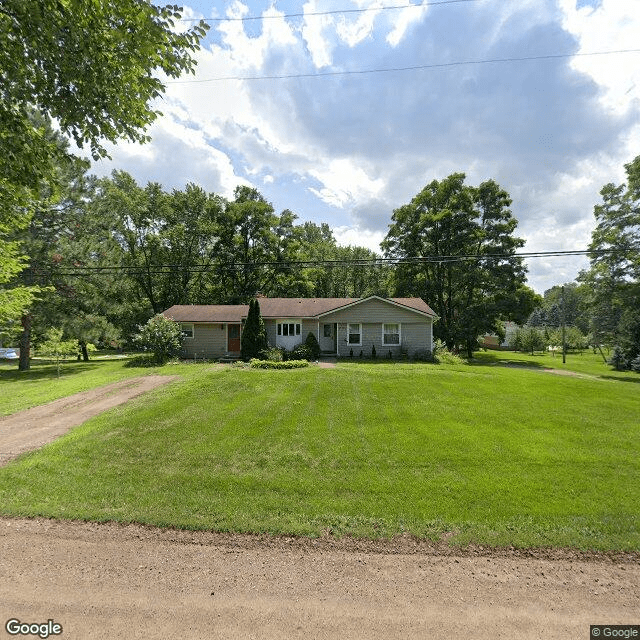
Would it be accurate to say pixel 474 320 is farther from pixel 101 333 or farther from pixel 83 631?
pixel 83 631

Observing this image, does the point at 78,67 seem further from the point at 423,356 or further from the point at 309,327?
the point at 423,356

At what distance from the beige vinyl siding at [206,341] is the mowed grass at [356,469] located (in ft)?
43.0

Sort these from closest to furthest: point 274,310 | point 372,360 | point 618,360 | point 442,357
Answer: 1. point 372,360
2. point 442,357
3. point 274,310
4. point 618,360

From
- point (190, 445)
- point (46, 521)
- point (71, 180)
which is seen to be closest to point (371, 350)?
point (190, 445)

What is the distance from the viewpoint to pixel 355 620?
10.5 ft

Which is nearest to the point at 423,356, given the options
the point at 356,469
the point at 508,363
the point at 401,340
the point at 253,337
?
the point at 401,340

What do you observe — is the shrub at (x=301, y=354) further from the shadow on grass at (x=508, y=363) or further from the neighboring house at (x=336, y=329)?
the shadow on grass at (x=508, y=363)

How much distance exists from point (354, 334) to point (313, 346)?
3.49 m

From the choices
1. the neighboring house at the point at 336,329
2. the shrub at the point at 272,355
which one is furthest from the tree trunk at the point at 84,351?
the shrub at the point at 272,355

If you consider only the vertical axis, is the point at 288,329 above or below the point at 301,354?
above

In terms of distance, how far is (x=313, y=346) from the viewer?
2333cm

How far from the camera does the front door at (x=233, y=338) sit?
Answer: 987 inches

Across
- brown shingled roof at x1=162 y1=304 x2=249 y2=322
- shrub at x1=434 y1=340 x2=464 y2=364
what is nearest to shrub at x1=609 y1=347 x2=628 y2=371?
shrub at x1=434 y1=340 x2=464 y2=364

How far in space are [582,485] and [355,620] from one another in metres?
5.05
